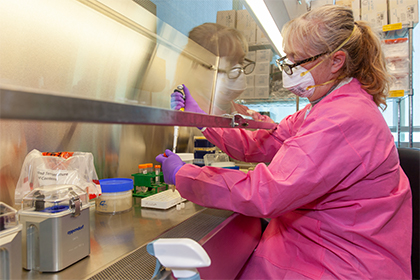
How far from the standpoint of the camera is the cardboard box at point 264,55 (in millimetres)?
2512

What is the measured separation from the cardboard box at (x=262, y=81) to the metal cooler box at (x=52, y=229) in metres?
2.18

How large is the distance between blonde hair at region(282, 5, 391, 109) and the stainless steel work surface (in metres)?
0.90

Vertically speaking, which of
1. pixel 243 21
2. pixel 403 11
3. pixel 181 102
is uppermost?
pixel 403 11

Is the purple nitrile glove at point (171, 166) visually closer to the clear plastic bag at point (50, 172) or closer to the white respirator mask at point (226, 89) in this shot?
the clear plastic bag at point (50, 172)

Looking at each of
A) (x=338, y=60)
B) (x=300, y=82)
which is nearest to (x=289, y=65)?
(x=300, y=82)

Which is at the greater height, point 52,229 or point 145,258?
point 52,229

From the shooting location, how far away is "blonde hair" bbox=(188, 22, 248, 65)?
161 centimetres

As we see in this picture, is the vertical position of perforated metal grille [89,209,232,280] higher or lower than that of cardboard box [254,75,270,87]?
lower

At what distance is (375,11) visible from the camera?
2.74m

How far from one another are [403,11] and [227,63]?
7.04ft

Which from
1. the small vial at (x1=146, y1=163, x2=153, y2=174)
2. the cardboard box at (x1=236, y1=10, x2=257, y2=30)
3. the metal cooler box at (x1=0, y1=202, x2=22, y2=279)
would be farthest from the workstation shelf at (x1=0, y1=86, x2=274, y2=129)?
the cardboard box at (x1=236, y1=10, x2=257, y2=30)

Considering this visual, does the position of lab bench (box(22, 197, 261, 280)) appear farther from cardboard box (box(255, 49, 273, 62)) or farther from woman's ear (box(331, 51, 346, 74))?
cardboard box (box(255, 49, 273, 62))

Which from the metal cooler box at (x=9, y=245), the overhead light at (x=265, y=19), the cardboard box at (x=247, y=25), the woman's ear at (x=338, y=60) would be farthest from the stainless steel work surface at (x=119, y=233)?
the cardboard box at (x=247, y=25)

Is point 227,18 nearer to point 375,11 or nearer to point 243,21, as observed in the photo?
point 243,21
